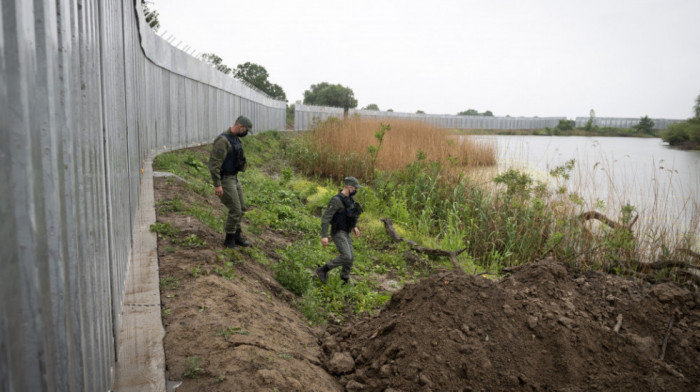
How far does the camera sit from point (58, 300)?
1.44 m

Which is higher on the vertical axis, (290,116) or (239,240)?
(290,116)

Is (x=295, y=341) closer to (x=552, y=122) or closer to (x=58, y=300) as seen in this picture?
(x=58, y=300)

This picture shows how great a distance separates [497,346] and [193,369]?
93.0 inches

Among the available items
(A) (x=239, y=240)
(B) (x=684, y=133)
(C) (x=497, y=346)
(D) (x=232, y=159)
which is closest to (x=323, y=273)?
(A) (x=239, y=240)

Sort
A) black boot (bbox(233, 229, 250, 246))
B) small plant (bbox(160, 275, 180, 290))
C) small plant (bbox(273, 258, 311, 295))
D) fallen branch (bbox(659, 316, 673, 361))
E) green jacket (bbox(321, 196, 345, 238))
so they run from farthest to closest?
black boot (bbox(233, 229, 250, 246)), green jacket (bbox(321, 196, 345, 238)), small plant (bbox(273, 258, 311, 295)), fallen branch (bbox(659, 316, 673, 361)), small plant (bbox(160, 275, 180, 290))

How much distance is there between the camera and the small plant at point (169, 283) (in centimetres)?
396

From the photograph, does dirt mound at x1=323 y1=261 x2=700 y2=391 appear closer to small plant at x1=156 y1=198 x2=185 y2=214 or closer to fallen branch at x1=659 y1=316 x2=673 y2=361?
fallen branch at x1=659 y1=316 x2=673 y2=361

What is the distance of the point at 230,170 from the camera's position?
19.0 ft

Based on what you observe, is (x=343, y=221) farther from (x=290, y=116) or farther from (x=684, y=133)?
(x=290, y=116)

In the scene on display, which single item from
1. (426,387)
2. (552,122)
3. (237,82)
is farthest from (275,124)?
(552,122)

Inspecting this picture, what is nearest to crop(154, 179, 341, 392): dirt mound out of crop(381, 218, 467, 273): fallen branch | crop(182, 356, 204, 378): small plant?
crop(182, 356, 204, 378): small plant

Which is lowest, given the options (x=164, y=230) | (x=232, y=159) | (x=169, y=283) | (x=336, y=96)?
(x=169, y=283)

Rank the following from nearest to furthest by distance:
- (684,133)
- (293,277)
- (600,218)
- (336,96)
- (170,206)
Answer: (293,277), (170,206), (600,218), (684,133), (336,96)

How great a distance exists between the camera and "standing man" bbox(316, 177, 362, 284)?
5.67 meters
